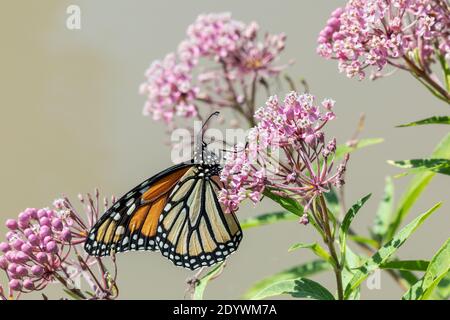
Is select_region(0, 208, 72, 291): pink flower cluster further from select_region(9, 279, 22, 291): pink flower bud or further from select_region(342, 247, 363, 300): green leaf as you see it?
select_region(342, 247, 363, 300): green leaf

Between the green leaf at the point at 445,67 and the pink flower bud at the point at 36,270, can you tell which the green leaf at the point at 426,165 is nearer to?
the green leaf at the point at 445,67

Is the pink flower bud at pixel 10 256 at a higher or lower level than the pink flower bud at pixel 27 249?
lower

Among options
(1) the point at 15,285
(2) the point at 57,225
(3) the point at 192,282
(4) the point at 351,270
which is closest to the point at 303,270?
(3) the point at 192,282

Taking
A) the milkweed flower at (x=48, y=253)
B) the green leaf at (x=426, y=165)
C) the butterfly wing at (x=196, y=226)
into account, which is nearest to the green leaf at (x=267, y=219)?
the butterfly wing at (x=196, y=226)

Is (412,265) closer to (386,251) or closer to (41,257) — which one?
(386,251)
